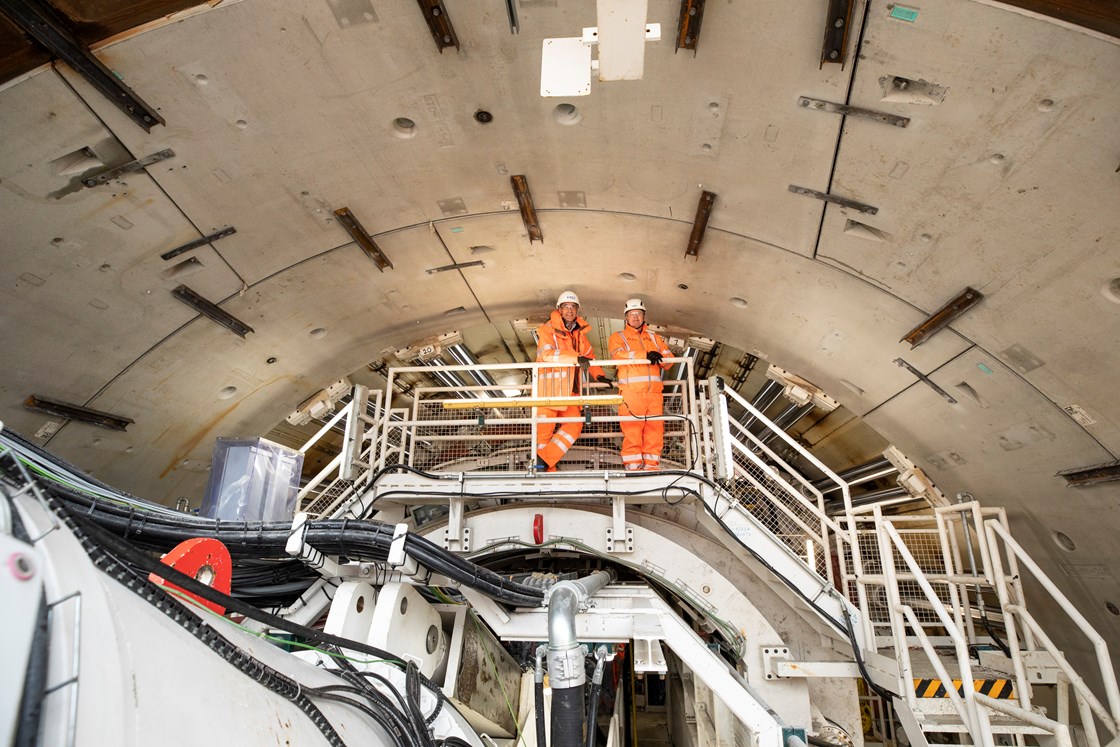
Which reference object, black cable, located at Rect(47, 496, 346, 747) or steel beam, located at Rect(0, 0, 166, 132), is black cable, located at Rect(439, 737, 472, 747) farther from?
steel beam, located at Rect(0, 0, 166, 132)

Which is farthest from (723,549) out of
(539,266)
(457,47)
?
(457,47)

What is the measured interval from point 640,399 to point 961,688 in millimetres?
3621

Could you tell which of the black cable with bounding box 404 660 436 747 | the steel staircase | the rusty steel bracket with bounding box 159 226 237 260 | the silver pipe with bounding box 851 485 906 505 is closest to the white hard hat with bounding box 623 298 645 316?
the steel staircase

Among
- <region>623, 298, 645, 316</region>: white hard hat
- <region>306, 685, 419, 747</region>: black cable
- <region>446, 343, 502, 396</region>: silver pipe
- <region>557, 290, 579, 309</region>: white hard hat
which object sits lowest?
<region>306, 685, 419, 747</region>: black cable

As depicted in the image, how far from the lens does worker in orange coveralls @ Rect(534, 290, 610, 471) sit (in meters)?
6.56

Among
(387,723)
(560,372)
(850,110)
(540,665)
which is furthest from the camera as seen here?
(560,372)

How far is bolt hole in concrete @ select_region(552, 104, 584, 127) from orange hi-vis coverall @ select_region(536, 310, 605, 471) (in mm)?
2400

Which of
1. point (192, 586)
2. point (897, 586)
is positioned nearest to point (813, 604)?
point (897, 586)

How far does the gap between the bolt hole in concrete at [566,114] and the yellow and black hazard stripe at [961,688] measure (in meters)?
4.96

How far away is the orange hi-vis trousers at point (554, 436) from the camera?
6543 mm

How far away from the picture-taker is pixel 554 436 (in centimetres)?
658

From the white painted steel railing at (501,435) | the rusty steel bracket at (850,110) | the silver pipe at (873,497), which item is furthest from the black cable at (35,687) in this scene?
the silver pipe at (873,497)

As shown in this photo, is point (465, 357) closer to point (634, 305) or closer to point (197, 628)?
point (634, 305)

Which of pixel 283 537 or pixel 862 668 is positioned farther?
pixel 862 668
